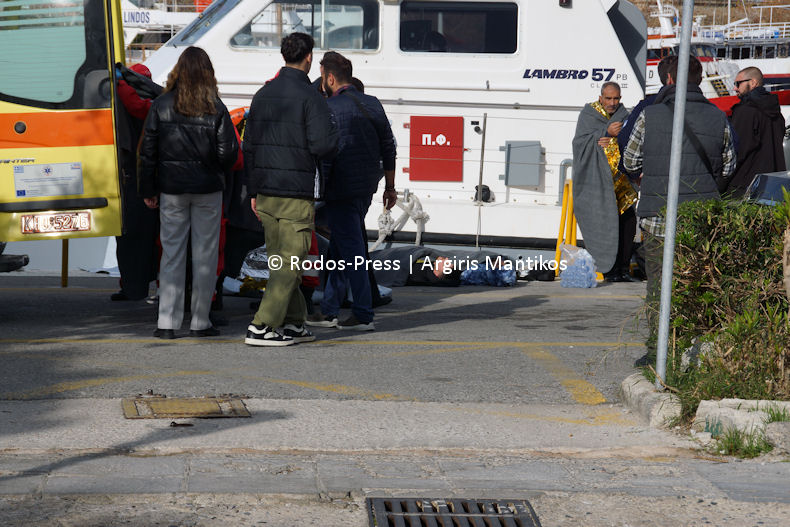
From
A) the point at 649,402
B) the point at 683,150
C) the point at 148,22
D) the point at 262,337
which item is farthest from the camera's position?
the point at 148,22

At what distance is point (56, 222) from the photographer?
7.39 metres

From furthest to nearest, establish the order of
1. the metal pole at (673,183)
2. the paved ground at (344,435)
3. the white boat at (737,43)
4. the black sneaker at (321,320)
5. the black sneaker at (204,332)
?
the white boat at (737,43), the black sneaker at (321,320), the black sneaker at (204,332), the metal pole at (673,183), the paved ground at (344,435)

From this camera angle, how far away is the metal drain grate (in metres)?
4.09

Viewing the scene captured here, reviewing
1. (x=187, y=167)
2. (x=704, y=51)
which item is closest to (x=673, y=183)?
(x=187, y=167)

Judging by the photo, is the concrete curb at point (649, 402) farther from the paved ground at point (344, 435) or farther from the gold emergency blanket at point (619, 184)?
the gold emergency blanket at point (619, 184)

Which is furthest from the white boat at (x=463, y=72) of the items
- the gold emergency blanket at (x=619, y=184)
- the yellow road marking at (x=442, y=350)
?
the yellow road marking at (x=442, y=350)

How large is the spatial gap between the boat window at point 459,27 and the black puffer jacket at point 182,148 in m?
5.54

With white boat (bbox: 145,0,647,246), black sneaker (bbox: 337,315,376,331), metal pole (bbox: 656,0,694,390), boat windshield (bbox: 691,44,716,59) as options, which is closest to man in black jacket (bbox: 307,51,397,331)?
black sneaker (bbox: 337,315,376,331)

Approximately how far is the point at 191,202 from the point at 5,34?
5.49 ft

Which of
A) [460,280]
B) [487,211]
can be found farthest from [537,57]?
[460,280]

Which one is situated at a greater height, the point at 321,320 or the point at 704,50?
the point at 704,50

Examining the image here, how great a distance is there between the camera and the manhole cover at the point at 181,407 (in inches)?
214

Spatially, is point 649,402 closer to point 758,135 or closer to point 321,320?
point 321,320

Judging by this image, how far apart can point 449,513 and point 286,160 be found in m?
3.38
